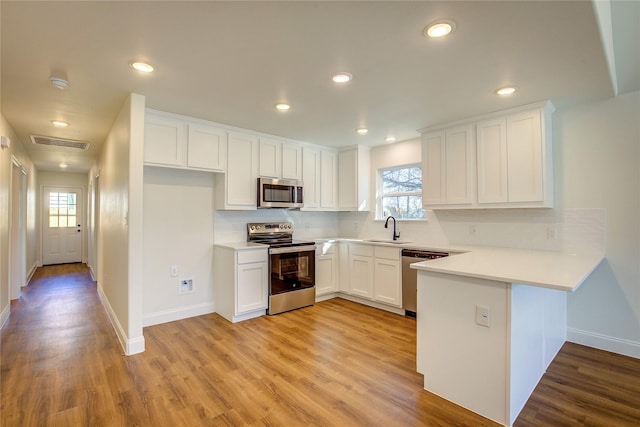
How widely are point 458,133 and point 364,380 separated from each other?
109 inches

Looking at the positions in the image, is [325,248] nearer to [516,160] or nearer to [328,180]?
[328,180]

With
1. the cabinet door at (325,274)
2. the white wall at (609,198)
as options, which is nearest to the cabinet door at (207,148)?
the cabinet door at (325,274)

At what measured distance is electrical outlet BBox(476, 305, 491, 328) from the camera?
1911 mm

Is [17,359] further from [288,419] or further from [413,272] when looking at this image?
[413,272]

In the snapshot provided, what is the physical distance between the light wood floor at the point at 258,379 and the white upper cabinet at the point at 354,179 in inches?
74.4

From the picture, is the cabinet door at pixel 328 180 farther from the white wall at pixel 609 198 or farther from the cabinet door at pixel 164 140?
the white wall at pixel 609 198

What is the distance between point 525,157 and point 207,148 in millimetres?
3388

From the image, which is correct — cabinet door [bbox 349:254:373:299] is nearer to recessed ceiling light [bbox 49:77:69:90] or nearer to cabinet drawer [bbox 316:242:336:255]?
cabinet drawer [bbox 316:242:336:255]

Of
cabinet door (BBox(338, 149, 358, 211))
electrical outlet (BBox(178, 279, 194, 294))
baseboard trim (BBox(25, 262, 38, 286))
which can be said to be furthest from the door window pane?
cabinet door (BBox(338, 149, 358, 211))

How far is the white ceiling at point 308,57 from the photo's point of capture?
66.6 inches

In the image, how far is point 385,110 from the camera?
321 cm

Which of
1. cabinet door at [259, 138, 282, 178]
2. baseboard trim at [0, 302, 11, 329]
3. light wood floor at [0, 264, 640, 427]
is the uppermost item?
cabinet door at [259, 138, 282, 178]

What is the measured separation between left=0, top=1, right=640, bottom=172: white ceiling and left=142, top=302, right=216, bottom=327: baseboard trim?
230 cm

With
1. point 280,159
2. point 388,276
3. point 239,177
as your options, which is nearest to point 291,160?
point 280,159
